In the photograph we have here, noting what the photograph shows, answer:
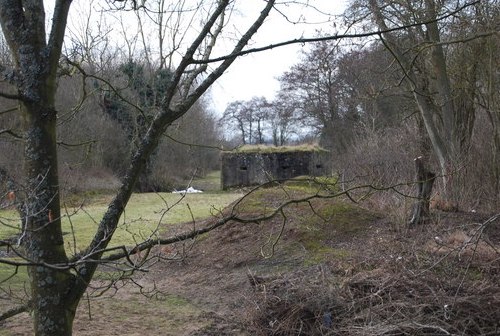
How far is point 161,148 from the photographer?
30.7m

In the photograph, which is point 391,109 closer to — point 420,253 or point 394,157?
point 394,157

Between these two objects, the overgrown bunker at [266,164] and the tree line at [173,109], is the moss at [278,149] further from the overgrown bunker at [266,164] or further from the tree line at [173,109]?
the tree line at [173,109]

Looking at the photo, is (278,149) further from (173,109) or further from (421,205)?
(173,109)

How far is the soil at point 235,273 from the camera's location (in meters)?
6.02

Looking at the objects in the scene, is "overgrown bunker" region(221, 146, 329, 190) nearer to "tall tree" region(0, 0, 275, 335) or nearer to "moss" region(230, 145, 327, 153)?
"moss" region(230, 145, 327, 153)

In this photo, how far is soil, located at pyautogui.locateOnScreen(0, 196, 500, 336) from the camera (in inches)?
237

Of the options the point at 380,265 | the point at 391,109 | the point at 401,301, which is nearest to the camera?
the point at 401,301

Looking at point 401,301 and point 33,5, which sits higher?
point 33,5

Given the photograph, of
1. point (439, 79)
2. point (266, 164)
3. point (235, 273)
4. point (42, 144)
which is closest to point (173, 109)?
point (42, 144)

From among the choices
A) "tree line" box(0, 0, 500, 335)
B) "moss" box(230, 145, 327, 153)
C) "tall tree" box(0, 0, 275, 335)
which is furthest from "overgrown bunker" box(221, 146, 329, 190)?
"tall tree" box(0, 0, 275, 335)

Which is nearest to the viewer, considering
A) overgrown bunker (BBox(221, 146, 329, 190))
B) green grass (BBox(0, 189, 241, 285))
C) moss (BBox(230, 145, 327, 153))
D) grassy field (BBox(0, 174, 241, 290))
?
grassy field (BBox(0, 174, 241, 290))

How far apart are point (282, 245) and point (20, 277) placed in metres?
3.88

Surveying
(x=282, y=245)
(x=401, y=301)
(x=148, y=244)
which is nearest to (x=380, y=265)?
(x=401, y=301)

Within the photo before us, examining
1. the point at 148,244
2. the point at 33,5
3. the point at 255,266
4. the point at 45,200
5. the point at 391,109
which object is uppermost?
the point at 391,109
